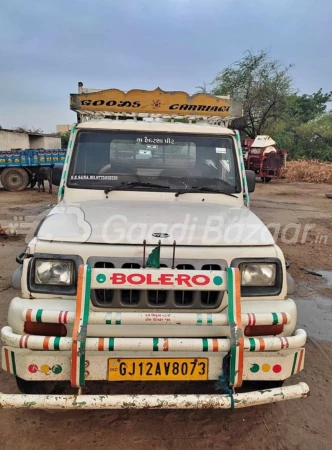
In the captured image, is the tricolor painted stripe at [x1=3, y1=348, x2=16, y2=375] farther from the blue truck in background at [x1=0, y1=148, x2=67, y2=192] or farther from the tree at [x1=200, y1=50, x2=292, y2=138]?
the tree at [x1=200, y1=50, x2=292, y2=138]

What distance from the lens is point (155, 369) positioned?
7.54 ft

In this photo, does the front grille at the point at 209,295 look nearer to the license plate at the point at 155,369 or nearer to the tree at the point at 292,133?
the license plate at the point at 155,369

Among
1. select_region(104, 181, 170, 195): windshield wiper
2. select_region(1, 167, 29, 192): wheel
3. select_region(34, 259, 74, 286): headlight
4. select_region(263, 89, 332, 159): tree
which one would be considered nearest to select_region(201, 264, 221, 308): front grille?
select_region(34, 259, 74, 286): headlight

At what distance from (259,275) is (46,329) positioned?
52.9 inches

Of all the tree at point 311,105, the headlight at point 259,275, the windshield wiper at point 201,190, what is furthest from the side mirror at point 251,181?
the tree at point 311,105

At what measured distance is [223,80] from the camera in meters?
28.7

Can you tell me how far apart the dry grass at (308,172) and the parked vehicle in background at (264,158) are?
2.14 metres

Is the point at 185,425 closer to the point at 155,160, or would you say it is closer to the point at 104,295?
the point at 104,295

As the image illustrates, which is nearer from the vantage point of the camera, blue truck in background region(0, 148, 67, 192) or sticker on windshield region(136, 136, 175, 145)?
sticker on windshield region(136, 136, 175, 145)

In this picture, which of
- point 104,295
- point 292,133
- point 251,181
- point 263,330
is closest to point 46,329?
point 104,295

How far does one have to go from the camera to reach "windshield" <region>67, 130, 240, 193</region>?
3.71 metres

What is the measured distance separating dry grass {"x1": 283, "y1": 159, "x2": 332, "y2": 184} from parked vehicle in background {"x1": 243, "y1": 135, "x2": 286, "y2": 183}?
7.02 feet

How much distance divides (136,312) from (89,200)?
143 cm

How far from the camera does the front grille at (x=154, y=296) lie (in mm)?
2422
